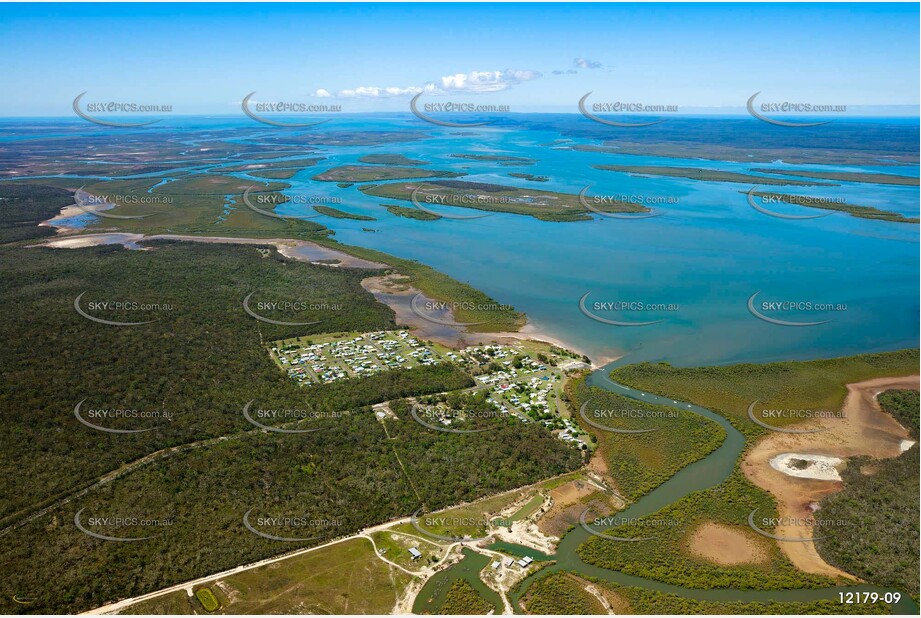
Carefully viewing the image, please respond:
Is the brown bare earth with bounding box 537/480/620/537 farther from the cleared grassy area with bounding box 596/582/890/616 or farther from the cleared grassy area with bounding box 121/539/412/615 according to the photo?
the cleared grassy area with bounding box 121/539/412/615

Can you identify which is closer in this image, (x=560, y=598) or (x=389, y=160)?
(x=560, y=598)

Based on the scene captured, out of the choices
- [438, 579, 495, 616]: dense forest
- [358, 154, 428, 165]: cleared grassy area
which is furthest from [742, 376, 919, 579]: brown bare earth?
[358, 154, 428, 165]: cleared grassy area

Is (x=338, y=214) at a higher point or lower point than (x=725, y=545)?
higher

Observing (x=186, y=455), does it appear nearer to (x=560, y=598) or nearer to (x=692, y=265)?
(x=560, y=598)

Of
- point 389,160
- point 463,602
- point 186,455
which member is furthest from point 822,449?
point 389,160

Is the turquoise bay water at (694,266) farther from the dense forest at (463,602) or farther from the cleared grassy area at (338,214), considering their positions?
the dense forest at (463,602)

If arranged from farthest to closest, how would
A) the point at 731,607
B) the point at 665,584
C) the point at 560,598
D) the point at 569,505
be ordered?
1. the point at 569,505
2. the point at 665,584
3. the point at 560,598
4. the point at 731,607

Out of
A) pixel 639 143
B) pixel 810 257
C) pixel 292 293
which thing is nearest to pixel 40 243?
pixel 292 293
